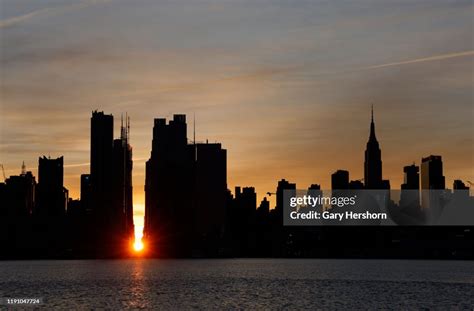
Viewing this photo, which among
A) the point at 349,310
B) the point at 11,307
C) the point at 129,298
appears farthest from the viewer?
the point at 129,298

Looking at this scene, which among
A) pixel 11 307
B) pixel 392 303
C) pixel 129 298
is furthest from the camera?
pixel 129 298

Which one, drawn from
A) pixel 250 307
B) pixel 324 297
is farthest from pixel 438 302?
pixel 250 307

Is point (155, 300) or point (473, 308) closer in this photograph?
point (473, 308)

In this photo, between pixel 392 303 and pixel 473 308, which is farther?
pixel 392 303

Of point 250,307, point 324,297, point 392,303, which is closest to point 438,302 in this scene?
point 392,303

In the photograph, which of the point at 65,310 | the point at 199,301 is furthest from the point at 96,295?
the point at 65,310

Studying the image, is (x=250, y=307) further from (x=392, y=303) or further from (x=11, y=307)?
(x=11, y=307)

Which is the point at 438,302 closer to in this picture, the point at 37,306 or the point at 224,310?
the point at 224,310

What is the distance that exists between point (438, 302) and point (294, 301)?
99.9 ft

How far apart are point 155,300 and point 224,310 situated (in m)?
30.2

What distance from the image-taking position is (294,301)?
174 metres

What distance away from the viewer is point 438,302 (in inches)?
6909

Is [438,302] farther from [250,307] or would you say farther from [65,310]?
[65,310]

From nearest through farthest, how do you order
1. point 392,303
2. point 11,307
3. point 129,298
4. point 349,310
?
point 11,307, point 349,310, point 392,303, point 129,298
